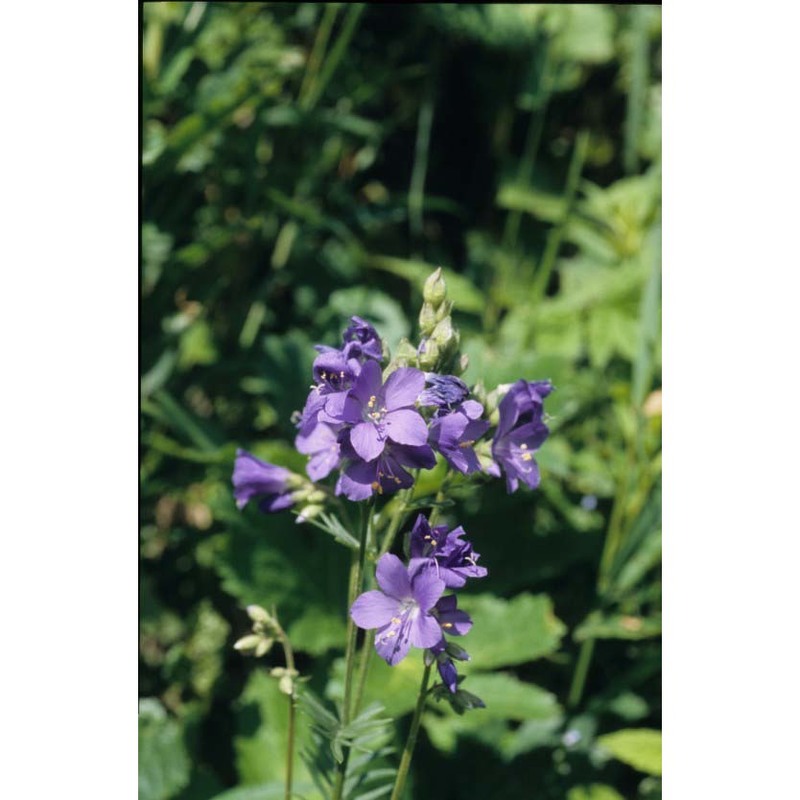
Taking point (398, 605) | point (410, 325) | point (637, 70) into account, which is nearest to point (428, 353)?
point (398, 605)

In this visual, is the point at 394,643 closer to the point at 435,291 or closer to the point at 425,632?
the point at 425,632

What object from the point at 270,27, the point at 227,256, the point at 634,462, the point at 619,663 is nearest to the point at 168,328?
the point at 227,256

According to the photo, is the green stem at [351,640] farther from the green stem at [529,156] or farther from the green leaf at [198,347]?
the green stem at [529,156]

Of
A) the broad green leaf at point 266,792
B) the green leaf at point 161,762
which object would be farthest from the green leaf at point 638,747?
the green leaf at point 161,762

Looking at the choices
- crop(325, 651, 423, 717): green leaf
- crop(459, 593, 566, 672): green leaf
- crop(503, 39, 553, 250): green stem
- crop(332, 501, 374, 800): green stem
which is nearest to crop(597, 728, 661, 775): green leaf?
crop(459, 593, 566, 672): green leaf

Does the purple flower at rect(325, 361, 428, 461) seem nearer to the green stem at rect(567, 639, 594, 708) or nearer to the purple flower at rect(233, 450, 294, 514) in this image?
the purple flower at rect(233, 450, 294, 514)

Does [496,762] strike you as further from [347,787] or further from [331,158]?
[331,158]
